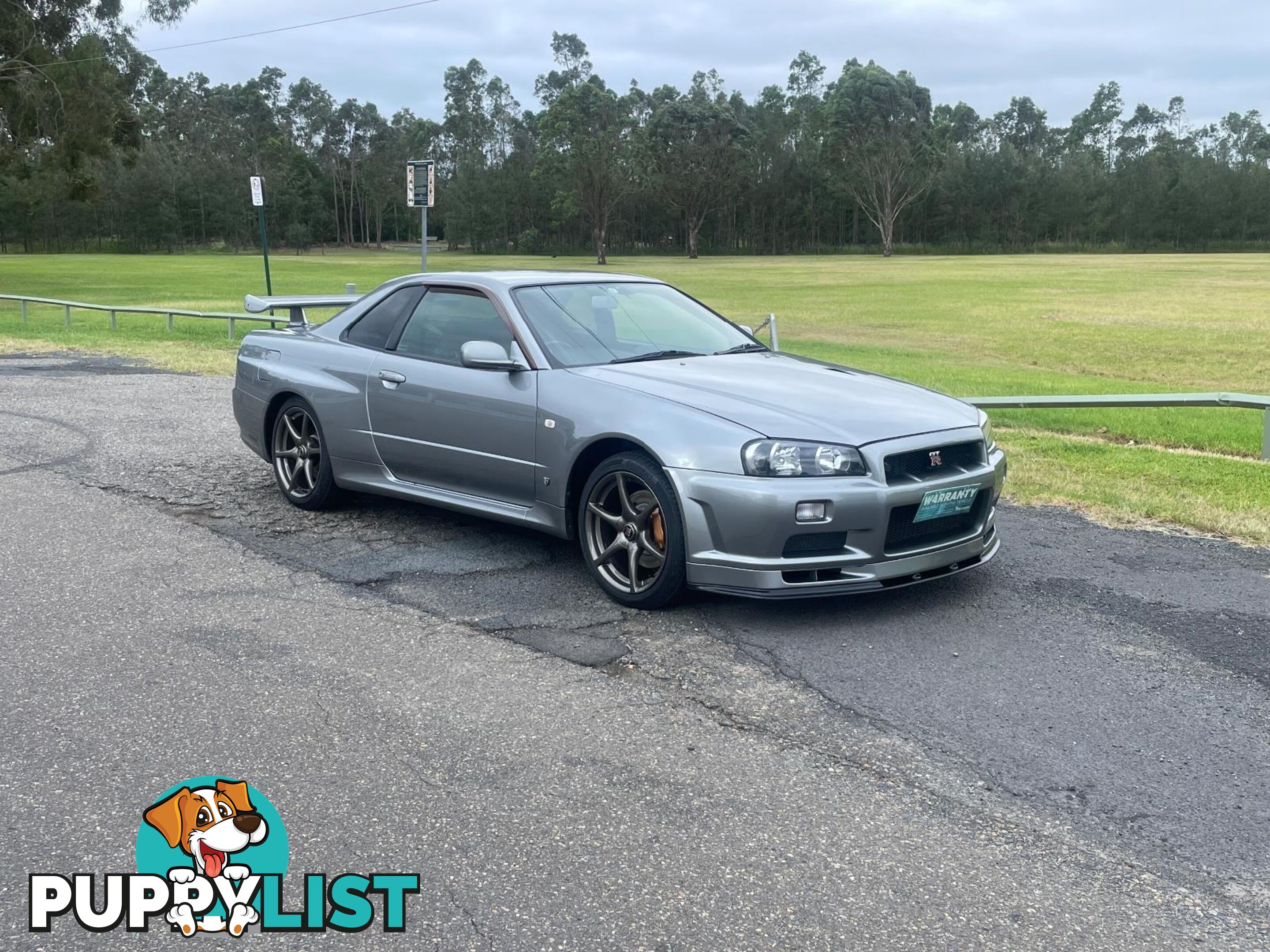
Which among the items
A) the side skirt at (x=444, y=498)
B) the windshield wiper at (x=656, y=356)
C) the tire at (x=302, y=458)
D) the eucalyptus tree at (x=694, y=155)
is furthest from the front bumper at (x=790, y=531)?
the eucalyptus tree at (x=694, y=155)

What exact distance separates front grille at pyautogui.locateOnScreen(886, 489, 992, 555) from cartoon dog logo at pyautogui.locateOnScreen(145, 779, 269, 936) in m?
2.75

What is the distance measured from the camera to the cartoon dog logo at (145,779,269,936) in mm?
2875

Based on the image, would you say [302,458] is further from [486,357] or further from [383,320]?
[486,357]

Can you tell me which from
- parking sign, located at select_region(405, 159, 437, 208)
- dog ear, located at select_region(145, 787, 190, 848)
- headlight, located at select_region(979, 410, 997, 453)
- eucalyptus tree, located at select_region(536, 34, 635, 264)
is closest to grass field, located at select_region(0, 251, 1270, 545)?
headlight, located at select_region(979, 410, 997, 453)

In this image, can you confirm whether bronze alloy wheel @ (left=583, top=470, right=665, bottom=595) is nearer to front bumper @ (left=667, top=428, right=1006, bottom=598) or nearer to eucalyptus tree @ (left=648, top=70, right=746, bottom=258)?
front bumper @ (left=667, top=428, right=1006, bottom=598)

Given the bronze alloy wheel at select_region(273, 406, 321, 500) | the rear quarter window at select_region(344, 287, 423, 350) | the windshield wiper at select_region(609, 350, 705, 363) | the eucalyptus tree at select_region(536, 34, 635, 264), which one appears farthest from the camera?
the eucalyptus tree at select_region(536, 34, 635, 264)

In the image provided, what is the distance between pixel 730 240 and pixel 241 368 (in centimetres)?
9972

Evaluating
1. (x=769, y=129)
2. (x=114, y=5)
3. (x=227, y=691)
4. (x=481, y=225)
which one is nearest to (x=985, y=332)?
(x=227, y=691)

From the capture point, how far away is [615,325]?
20.3 ft

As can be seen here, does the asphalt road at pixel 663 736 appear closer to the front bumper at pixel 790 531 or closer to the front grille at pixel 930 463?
the front bumper at pixel 790 531

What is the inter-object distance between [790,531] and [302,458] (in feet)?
11.2

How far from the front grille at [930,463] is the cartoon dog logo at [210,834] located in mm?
2851

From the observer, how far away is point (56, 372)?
14.2 metres

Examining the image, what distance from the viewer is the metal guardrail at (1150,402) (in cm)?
910
